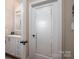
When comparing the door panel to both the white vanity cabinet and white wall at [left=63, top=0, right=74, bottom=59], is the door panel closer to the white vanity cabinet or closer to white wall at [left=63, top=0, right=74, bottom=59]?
white wall at [left=63, top=0, right=74, bottom=59]

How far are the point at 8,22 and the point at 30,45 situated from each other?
203cm

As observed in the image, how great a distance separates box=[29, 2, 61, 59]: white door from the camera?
2.54m

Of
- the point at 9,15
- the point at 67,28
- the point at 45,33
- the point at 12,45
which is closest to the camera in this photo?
the point at 67,28

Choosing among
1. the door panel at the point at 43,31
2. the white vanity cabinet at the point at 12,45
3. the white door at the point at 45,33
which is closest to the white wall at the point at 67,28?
the white door at the point at 45,33

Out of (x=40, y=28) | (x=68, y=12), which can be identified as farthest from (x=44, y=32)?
(x=68, y=12)

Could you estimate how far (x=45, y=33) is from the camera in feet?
9.34

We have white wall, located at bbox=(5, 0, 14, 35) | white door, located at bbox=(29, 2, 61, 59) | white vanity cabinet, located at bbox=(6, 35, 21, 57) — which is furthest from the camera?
white wall, located at bbox=(5, 0, 14, 35)

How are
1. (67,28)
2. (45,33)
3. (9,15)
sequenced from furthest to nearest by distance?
(9,15) → (45,33) → (67,28)

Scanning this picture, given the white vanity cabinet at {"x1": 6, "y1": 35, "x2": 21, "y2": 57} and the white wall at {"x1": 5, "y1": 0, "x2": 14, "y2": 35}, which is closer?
the white vanity cabinet at {"x1": 6, "y1": 35, "x2": 21, "y2": 57}

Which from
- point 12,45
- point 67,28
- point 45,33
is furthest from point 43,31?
point 12,45

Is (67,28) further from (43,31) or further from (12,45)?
(12,45)

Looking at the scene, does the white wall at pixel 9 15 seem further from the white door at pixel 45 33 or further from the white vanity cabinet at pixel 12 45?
the white door at pixel 45 33

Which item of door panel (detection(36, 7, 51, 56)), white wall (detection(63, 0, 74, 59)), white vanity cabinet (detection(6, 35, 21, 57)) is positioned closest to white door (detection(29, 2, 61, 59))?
door panel (detection(36, 7, 51, 56))
